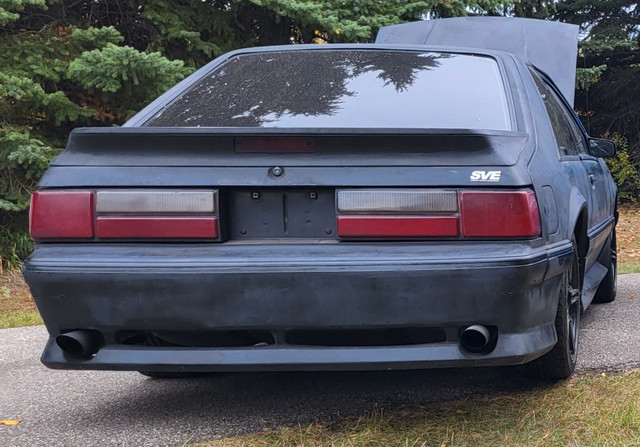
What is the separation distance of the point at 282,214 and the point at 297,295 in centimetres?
31

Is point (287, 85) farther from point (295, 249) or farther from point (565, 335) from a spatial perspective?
point (565, 335)

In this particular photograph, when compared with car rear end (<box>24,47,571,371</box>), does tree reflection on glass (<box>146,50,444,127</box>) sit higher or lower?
higher

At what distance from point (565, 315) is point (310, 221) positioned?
1157mm

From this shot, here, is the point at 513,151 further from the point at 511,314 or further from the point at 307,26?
the point at 307,26

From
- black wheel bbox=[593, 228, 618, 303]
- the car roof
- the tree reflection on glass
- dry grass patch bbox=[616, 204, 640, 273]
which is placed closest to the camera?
the tree reflection on glass

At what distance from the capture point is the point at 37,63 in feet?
26.5

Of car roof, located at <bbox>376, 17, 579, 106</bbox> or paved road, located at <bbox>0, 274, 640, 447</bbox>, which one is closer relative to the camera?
paved road, located at <bbox>0, 274, 640, 447</bbox>

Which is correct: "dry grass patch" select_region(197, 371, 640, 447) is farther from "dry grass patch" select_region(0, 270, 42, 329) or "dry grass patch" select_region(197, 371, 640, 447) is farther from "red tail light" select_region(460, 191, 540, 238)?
"dry grass patch" select_region(0, 270, 42, 329)

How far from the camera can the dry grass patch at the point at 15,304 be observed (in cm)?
583

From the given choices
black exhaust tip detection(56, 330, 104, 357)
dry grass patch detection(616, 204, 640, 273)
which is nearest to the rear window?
black exhaust tip detection(56, 330, 104, 357)

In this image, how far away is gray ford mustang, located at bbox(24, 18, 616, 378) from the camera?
2.38 metres

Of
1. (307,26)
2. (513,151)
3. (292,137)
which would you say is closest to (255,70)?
(292,137)

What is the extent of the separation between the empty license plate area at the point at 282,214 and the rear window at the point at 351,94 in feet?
1.29

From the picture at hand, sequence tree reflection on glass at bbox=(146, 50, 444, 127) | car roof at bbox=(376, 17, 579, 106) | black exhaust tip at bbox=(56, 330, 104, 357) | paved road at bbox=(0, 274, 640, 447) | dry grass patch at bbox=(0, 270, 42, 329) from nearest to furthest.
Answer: black exhaust tip at bbox=(56, 330, 104, 357) < paved road at bbox=(0, 274, 640, 447) < tree reflection on glass at bbox=(146, 50, 444, 127) < dry grass patch at bbox=(0, 270, 42, 329) < car roof at bbox=(376, 17, 579, 106)
